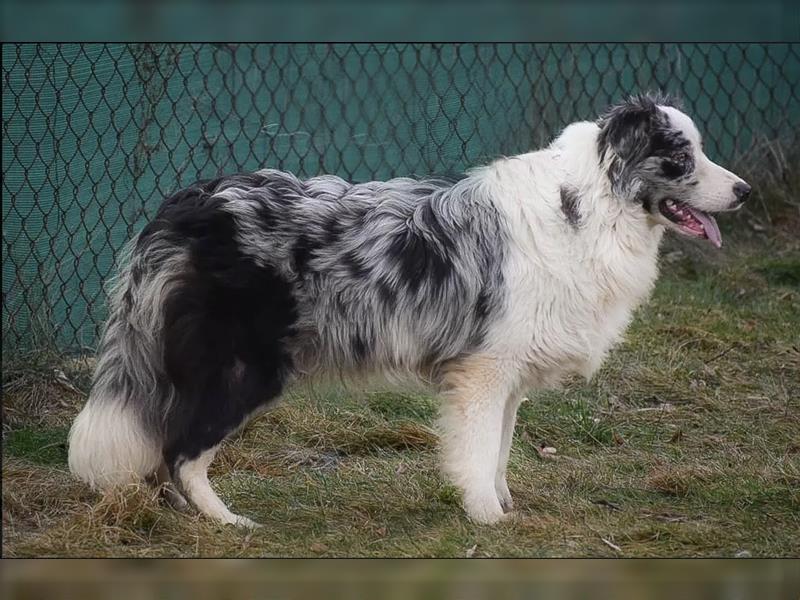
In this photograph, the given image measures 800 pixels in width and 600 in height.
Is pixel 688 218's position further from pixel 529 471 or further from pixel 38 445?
pixel 38 445

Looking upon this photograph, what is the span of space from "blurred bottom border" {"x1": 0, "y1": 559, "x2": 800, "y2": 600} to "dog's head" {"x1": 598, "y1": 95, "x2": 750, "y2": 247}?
194 cm

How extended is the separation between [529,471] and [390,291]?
3.88 feet

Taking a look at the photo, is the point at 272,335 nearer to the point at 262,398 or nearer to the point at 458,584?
the point at 262,398

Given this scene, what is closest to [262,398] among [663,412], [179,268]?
[179,268]

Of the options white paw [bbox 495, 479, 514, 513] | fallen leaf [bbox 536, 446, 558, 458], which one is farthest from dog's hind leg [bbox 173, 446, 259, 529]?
fallen leaf [bbox 536, 446, 558, 458]

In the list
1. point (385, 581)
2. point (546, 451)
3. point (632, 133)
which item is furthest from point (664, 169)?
point (385, 581)

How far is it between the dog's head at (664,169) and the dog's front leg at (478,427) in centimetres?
87

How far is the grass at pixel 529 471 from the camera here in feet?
14.1

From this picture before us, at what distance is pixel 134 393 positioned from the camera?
175 inches

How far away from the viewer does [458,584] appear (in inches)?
110

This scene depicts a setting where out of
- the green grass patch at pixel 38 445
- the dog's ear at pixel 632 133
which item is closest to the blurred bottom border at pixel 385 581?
the dog's ear at pixel 632 133

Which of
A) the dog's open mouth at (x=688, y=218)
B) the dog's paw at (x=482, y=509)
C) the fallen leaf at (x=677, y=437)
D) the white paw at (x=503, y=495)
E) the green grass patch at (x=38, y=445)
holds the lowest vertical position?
the fallen leaf at (x=677, y=437)

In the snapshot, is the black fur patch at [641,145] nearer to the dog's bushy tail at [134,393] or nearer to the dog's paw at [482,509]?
the dog's paw at [482,509]

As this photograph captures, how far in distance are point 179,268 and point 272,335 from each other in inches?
16.7
